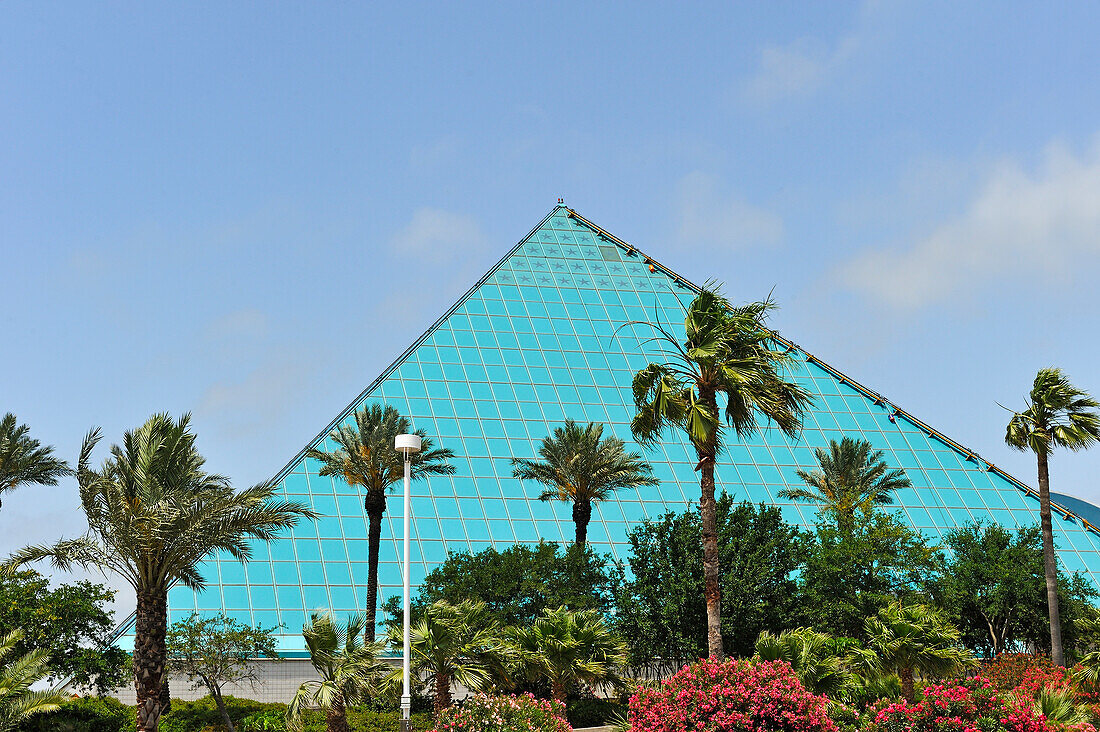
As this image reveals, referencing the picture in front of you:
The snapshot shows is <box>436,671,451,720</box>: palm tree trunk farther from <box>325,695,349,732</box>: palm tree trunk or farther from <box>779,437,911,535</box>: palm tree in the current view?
<box>779,437,911,535</box>: palm tree

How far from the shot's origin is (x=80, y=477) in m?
23.7

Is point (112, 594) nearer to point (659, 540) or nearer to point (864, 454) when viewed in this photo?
point (659, 540)

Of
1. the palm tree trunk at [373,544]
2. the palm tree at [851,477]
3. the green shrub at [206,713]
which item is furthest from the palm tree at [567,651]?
the palm tree at [851,477]

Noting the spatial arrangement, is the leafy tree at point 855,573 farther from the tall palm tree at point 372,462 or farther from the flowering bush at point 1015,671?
the tall palm tree at point 372,462

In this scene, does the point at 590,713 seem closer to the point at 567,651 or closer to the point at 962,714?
the point at 567,651

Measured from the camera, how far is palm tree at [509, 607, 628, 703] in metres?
23.6

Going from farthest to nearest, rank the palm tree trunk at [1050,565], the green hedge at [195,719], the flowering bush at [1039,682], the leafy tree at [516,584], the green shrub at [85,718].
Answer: the leafy tree at [516,584] < the palm tree trunk at [1050,565] < the green hedge at [195,719] < the green shrub at [85,718] < the flowering bush at [1039,682]

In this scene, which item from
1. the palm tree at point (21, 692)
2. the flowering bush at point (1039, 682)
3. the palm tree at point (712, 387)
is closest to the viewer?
the flowering bush at point (1039, 682)

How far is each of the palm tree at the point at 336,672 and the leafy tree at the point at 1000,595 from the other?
20.0 m

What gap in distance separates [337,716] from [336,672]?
1.02 m

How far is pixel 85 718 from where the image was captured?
26000 millimetres

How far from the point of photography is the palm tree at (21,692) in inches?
819

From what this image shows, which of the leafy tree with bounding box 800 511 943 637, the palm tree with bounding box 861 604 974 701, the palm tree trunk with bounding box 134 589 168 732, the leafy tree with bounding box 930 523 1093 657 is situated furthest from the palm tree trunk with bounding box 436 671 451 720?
the leafy tree with bounding box 930 523 1093 657

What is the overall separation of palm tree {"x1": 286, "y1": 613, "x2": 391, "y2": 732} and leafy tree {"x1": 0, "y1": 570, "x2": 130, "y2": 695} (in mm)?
6644
